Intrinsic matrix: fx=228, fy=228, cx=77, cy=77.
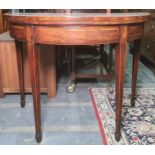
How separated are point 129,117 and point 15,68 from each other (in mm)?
1000

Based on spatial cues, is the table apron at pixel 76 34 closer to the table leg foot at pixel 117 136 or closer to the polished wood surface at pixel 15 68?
the table leg foot at pixel 117 136

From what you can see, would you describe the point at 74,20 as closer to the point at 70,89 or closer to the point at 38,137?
the point at 38,137

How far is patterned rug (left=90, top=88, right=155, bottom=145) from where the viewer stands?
4.52 ft

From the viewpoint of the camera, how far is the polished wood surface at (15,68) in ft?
6.05

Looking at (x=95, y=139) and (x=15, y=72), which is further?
(x=15, y=72)

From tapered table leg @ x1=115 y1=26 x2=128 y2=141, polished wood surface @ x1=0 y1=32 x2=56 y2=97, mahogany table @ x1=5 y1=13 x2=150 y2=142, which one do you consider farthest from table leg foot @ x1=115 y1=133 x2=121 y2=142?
polished wood surface @ x1=0 y1=32 x2=56 y2=97

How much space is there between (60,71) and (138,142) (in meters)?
1.44

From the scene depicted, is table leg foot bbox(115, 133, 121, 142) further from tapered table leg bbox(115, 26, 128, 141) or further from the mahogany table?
the mahogany table

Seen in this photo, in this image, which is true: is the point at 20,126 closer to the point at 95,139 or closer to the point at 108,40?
the point at 95,139

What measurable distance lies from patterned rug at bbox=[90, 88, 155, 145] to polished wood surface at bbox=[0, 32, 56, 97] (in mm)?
406

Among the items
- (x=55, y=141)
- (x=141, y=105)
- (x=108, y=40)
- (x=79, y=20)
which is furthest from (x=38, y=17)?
(x=141, y=105)

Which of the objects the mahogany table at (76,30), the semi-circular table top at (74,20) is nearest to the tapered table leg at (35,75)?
the mahogany table at (76,30)

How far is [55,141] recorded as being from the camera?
4.46 ft

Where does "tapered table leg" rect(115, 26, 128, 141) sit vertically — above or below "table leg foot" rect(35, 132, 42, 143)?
above
